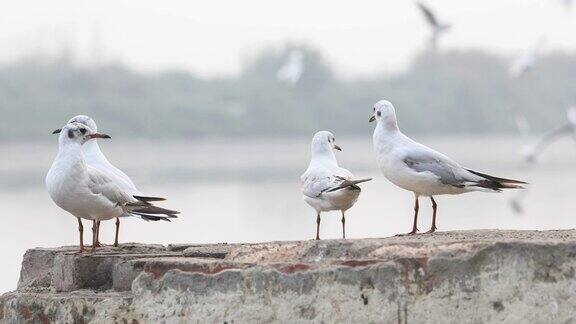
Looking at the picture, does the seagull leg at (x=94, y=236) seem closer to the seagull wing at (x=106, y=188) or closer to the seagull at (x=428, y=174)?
the seagull wing at (x=106, y=188)

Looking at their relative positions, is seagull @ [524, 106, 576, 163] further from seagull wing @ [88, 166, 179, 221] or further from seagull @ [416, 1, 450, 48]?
seagull wing @ [88, 166, 179, 221]

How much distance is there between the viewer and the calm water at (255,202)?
66.2 ft

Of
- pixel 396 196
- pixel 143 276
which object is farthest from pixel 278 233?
pixel 143 276

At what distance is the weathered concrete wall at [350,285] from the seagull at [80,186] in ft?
2.12

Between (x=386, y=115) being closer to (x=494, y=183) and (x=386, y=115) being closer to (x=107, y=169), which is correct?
(x=494, y=183)

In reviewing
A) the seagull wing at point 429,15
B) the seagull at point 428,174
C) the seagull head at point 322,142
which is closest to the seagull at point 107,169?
the seagull at point 428,174

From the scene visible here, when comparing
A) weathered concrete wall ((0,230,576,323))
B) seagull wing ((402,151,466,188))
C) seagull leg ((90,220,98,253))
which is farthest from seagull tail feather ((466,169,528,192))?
seagull leg ((90,220,98,253))

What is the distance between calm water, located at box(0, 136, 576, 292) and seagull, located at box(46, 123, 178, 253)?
340 inches

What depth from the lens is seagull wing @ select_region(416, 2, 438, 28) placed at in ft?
49.7

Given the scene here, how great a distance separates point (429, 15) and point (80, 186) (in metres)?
9.13

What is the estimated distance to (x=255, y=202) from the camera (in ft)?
92.1

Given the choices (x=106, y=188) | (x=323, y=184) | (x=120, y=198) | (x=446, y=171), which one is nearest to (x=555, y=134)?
(x=323, y=184)

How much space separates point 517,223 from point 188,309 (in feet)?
54.2

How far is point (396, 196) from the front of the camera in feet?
90.1
